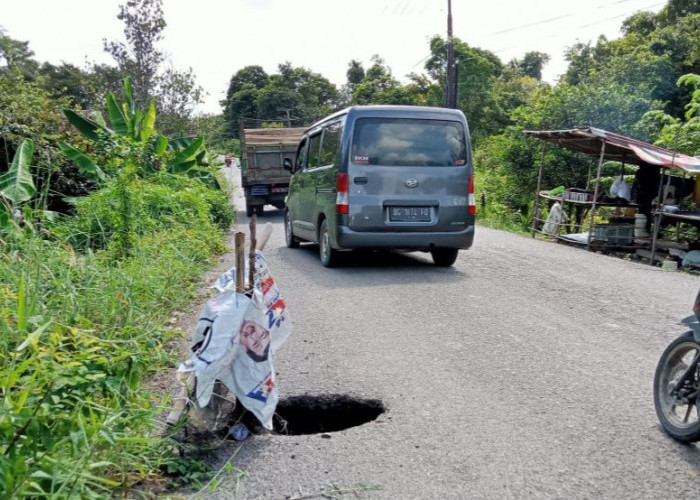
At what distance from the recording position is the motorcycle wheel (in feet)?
9.89

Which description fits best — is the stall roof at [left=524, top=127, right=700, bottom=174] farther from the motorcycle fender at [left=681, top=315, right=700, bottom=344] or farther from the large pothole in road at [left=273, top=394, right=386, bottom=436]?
the large pothole in road at [left=273, top=394, right=386, bottom=436]

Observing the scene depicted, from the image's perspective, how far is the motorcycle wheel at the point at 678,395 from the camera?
3.02m

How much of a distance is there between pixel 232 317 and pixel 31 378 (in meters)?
0.91

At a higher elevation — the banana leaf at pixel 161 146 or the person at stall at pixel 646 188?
the banana leaf at pixel 161 146

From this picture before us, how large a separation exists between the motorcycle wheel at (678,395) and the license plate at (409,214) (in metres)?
4.53

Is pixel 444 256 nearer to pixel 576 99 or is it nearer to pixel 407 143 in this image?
pixel 407 143

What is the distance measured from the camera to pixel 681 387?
3.11m

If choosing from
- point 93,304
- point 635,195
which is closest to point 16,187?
point 93,304

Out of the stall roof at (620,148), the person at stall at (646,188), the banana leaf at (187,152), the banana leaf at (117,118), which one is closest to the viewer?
the stall roof at (620,148)

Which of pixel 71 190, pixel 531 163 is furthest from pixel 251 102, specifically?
pixel 71 190

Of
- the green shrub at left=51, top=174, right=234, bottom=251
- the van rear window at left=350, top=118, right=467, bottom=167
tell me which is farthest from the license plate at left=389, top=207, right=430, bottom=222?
the green shrub at left=51, top=174, right=234, bottom=251

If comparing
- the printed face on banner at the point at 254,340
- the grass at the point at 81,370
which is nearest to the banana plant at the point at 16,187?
the grass at the point at 81,370

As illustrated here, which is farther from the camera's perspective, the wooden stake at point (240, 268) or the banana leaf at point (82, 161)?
the banana leaf at point (82, 161)

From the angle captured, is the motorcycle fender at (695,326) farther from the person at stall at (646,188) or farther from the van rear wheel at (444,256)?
the person at stall at (646,188)
